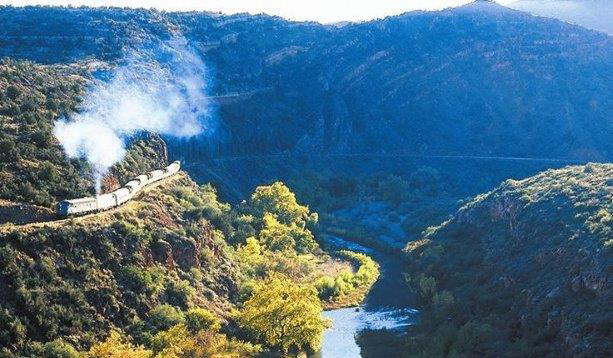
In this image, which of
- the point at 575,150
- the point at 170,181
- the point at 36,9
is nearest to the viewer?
the point at 170,181

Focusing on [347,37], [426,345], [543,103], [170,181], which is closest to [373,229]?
[170,181]

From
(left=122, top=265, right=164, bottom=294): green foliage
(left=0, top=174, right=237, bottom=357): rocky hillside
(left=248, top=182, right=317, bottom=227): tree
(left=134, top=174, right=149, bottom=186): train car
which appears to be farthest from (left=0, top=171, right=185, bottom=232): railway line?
(left=248, top=182, right=317, bottom=227): tree

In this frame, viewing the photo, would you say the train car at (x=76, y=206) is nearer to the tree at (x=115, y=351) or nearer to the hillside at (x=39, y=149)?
the hillside at (x=39, y=149)

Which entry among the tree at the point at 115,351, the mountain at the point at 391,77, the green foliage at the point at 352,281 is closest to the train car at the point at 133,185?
the tree at the point at 115,351

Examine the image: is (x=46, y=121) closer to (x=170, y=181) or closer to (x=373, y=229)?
(x=170, y=181)

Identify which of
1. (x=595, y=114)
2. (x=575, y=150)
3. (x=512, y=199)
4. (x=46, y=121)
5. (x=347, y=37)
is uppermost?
(x=347, y=37)

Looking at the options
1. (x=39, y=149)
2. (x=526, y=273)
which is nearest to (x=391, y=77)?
(x=526, y=273)

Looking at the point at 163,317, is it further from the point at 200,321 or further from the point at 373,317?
the point at 373,317
